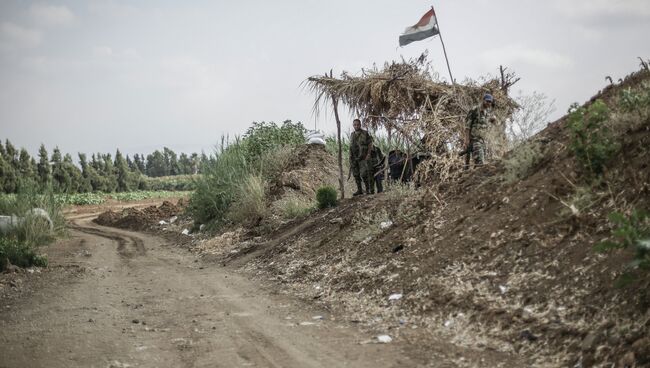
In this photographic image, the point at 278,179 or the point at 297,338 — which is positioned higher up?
the point at 278,179

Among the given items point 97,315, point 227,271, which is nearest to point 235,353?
point 97,315

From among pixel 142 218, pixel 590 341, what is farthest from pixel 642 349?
pixel 142 218

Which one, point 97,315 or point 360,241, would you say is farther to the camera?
point 360,241

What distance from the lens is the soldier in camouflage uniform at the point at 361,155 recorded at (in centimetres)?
1312

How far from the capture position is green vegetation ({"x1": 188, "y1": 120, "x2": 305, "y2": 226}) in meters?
15.3

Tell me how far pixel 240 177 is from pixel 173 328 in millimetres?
11221

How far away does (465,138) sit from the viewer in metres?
10.9

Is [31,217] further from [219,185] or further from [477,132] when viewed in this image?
[477,132]

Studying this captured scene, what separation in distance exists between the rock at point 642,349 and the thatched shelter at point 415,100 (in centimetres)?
819

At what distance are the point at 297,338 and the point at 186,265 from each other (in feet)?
20.6

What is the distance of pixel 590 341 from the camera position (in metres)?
3.89

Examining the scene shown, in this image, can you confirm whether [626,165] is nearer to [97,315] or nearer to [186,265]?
[97,315]

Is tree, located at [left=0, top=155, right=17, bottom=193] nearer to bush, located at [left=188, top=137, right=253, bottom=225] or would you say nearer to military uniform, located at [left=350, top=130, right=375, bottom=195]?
bush, located at [left=188, top=137, right=253, bottom=225]

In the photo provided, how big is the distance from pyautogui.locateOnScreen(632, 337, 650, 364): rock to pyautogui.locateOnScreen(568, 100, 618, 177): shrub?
8.41 feet
